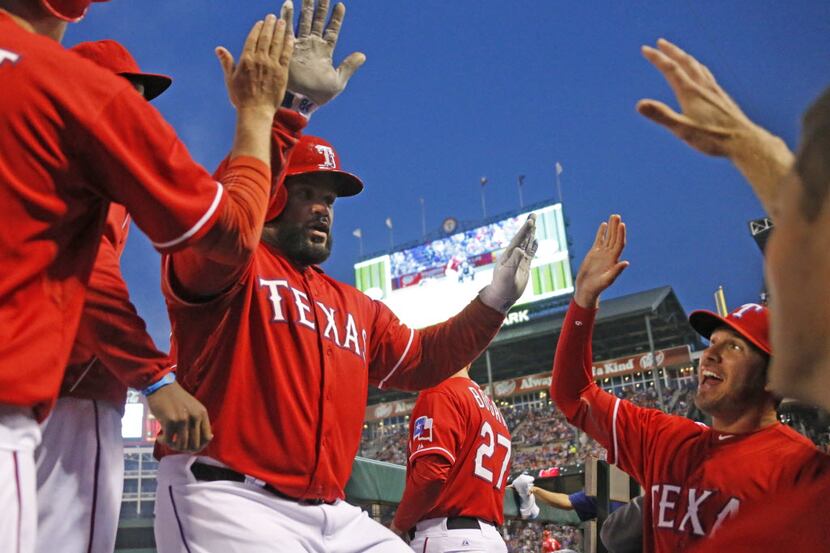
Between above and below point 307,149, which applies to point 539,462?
below

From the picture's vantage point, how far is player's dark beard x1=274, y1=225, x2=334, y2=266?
2.86 m

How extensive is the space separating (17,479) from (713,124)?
4.78 feet

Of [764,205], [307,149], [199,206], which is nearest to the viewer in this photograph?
[764,205]

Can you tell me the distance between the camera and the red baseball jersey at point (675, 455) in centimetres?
288

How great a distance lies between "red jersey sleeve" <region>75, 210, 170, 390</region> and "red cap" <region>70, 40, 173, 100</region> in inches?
26.5

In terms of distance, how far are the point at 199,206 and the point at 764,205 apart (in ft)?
3.65

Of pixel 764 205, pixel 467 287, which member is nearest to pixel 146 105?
pixel 764 205

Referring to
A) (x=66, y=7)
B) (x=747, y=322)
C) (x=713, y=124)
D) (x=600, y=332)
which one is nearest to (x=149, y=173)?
(x=66, y=7)

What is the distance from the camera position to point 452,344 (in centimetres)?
314

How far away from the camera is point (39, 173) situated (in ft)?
4.85

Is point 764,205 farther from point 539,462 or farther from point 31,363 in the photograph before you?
point 539,462

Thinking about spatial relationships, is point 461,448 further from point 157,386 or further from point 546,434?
point 546,434

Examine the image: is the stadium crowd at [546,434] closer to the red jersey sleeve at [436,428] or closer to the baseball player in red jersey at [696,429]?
the red jersey sleeve at [436,428]

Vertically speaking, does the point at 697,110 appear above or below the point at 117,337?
above
